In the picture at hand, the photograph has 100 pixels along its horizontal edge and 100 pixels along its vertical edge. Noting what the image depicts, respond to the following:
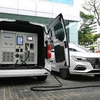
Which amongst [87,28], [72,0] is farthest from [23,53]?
[87,28]

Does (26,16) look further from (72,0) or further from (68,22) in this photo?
(72,0)

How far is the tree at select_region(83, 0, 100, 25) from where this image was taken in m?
29.6

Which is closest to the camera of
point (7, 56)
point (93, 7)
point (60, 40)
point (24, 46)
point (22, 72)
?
point (22, 72)

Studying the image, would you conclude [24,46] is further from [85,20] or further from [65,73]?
[85,20]

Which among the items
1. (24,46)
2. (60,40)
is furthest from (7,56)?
(60,40)

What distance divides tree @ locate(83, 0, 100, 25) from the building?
10.5 m

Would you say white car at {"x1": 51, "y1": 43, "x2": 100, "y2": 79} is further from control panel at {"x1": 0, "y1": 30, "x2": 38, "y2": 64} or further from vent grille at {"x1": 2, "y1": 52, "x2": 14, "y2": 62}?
vent grille at {"x1": 2, "y1": 52, "x2": 14, "y2": 62}

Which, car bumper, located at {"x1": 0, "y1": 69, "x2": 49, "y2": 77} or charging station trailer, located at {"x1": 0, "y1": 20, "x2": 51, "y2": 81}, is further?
charging station trailer, located at {"x1": 0, "y1": 20, "x2": 51, "y2": 81}

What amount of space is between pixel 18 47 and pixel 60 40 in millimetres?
1581

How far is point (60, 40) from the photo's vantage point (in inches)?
212

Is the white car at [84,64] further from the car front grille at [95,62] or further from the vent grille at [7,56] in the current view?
the vent grille at [7,56]

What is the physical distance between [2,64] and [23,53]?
2.64ft

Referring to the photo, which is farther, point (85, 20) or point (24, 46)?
point (85, 20)

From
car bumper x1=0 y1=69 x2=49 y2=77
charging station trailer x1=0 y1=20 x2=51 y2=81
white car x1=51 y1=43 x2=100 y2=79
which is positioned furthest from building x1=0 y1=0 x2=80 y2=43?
car bumper x1=0 y1=69 x2=49 y2=77
